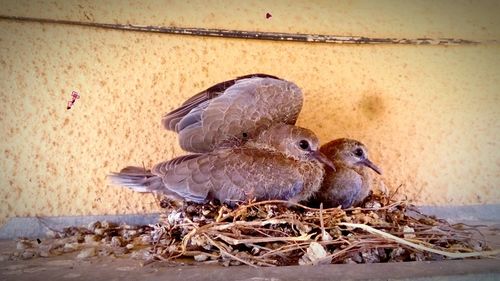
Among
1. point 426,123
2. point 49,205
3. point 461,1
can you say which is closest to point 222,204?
point 49,205

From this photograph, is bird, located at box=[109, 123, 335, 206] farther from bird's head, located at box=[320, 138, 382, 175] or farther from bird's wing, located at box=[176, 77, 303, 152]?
bird's head, located at box=[320, 138, 382, 175]

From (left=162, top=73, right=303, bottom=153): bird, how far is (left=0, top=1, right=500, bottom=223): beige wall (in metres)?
0.27

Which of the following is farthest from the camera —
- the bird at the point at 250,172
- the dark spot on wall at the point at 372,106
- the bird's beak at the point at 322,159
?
the dark spot on wall at the point at 372,106

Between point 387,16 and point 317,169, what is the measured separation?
1.14 metres

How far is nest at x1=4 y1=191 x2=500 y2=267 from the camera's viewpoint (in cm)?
155

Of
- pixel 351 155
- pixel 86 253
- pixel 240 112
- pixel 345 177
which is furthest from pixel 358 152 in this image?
pixel 86 253

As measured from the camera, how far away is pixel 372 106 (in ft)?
8.09

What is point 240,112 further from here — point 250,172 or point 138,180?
point 138,180

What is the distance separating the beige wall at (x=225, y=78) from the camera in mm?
2172

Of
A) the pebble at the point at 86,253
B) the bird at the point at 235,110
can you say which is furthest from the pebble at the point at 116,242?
the bird at the point at 235,110

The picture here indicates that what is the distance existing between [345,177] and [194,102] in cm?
81

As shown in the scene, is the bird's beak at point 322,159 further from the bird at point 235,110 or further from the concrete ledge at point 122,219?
the concrete ledge at point 122,219

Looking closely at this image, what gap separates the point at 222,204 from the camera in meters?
1.84

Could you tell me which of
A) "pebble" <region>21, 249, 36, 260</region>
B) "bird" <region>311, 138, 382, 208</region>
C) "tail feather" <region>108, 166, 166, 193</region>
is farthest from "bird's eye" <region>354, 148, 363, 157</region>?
"pebble" <region>21, 249, 36, 260</region>
